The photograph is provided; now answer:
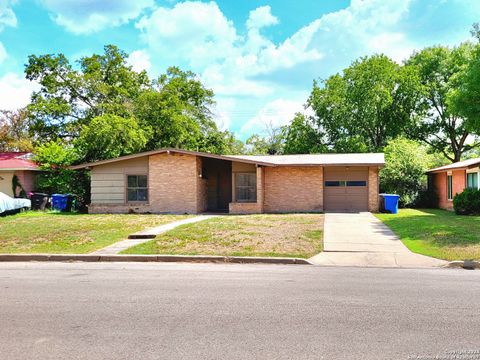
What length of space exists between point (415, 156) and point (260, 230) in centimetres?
1759

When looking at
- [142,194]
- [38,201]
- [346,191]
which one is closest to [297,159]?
[346,191]

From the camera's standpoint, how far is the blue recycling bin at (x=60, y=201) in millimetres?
24969

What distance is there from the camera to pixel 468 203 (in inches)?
805

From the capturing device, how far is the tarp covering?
21.9 metres

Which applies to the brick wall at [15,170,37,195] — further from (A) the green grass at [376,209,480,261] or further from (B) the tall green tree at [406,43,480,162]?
(B) the tall green tree at [406,43,480,162]

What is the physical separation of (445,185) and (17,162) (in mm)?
27012

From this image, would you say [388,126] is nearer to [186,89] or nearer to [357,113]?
[357,113]

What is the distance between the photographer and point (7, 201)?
22.3 m

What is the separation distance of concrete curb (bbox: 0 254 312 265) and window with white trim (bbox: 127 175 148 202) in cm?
1280

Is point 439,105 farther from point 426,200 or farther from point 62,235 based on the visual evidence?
point 62,235

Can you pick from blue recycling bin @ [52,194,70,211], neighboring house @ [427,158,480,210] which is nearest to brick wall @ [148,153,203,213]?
blue recycling bin @ [52,194,70,211]

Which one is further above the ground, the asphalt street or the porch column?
the porch column

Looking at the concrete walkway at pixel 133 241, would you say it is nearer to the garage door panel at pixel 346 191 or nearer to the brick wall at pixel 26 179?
the garage door panel at pixel 346 191

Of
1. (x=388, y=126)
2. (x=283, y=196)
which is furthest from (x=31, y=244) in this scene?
(x=388, y=126)
